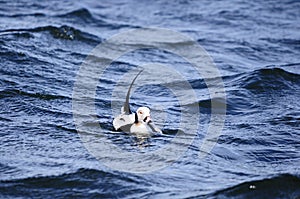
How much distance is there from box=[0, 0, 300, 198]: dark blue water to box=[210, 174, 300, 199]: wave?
10mm

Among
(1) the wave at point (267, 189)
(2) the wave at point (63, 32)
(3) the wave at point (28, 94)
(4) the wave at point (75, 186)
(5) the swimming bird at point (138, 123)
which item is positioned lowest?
(1) the wave at point (267, 189)

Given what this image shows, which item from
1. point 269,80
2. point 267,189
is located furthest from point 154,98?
point 267,189

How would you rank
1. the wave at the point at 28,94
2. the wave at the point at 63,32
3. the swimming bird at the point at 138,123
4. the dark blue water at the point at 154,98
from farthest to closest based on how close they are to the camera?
the wave at the point at 63,32, the wave at the point at 28,94, the swimming bird at the point at 138,123, the dark blue water at the point at 154,98

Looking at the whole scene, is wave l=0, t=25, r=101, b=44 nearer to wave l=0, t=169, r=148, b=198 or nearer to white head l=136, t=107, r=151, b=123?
white head l=136, t=107, r=151, b=123

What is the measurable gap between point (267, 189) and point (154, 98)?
11.2 ft

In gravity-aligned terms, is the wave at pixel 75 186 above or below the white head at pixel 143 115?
below

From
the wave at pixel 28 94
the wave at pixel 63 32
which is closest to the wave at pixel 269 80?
the wave at pixel 28 94

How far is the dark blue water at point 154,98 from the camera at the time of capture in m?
6.83

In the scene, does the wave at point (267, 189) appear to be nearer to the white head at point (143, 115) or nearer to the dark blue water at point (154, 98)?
the dark blue water at point (154, 98)

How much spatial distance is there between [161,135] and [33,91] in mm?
2076

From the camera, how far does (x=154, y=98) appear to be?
392 inches

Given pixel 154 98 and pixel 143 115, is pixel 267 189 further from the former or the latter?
pixel 154 98

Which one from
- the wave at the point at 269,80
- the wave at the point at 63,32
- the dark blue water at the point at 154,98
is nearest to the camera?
the dark blue water at the point at 154,98

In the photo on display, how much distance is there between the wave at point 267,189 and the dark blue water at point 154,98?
0.03 ft
